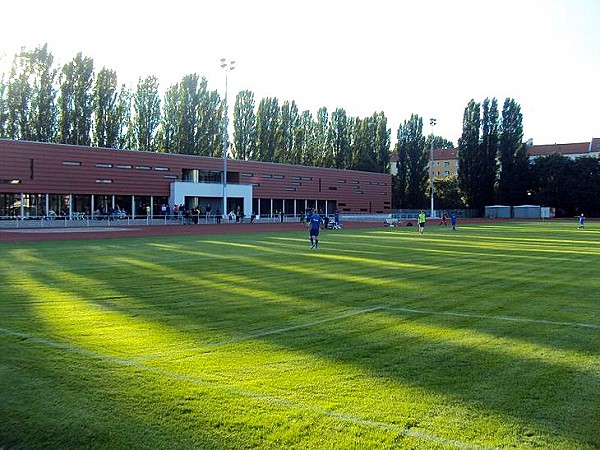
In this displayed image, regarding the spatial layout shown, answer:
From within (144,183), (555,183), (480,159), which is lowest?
(144,183)

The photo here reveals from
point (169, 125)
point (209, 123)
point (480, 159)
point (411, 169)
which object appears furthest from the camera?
point (411, 169)

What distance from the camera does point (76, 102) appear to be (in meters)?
63.3

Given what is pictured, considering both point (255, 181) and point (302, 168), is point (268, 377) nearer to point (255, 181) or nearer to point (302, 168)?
point (255, 181)

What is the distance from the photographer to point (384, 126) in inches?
3937

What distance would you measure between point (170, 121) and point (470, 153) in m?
55.9

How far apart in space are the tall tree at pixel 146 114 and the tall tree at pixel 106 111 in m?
3.45

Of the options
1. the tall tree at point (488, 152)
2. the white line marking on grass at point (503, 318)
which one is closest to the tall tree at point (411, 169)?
the tall tree at point (488, 152)

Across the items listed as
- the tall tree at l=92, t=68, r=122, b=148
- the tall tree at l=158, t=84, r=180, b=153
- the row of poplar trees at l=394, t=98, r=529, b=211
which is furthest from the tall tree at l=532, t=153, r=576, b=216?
the tall tree at l=92, t=68, r=122, b=148

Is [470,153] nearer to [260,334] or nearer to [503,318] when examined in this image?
[503,318]

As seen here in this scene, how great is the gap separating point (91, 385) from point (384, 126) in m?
98.1

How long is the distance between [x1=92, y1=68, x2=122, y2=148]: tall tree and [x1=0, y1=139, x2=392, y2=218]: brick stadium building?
30.6ft

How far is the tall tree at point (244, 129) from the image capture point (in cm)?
8512

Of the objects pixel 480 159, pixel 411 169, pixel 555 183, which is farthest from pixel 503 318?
pixel 555 183

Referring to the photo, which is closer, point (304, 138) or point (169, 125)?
point (169, 125)
